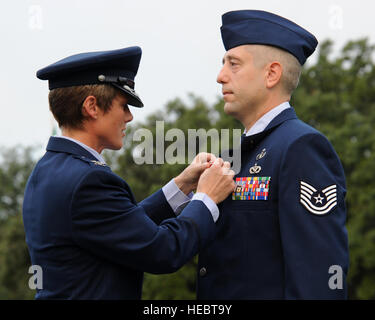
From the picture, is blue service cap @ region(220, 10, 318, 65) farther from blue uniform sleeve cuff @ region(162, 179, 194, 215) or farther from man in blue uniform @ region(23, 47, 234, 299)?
blue uniform sleeve cuff @ region(162, 179, 194, 215)

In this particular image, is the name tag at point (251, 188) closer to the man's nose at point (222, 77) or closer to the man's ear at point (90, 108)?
the man's nose at point (222, 77)

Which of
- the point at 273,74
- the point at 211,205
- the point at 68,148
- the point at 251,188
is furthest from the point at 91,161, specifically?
the point at 273,74

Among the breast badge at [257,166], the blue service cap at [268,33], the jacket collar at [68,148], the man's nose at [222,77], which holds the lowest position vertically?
the breast badge at [257,166]

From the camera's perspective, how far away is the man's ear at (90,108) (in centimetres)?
368

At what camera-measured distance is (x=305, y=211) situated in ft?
10.8

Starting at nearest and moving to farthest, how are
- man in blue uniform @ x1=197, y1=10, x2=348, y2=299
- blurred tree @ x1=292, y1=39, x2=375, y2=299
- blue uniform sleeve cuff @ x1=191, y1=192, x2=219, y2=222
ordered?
man in blue uniform @ x1=197, y1=10, x2=348, y2=299, blue uniform sleeve cuff @ x1=191, y1=192, x2=219, y2=222, blurred tree @ x1=292, y1=39, x2=375, y2=299

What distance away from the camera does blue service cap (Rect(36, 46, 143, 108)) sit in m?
3.67

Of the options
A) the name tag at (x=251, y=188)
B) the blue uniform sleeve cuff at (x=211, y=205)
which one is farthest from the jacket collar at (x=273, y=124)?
the blue uniform sleeve cuff at (x=211, y=205)

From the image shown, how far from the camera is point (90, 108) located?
3.69 m

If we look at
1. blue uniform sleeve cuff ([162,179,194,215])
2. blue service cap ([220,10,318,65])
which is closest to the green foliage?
blue uniform sleeve cuff ([162,179,194,215])

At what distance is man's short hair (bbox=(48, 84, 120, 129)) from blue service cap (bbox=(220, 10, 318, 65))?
36.5 inches

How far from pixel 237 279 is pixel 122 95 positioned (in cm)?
141

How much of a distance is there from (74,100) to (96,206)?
735mm

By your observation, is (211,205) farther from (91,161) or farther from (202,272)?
(91,161)
